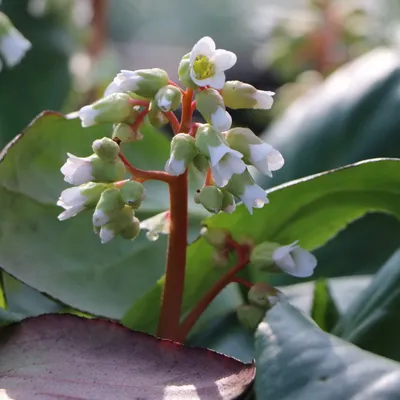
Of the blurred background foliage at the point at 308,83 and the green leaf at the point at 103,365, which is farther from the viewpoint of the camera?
the blurred background foliage at the point at 308,83

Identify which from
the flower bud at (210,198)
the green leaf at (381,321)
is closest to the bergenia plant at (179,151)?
the flower bud at (210,198)

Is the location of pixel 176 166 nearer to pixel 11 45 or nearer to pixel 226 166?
pixel 226 166

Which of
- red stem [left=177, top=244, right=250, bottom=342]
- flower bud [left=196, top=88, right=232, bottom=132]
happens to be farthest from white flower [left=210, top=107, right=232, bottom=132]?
red stem [left=177, top=244, right=250, bottom=342]

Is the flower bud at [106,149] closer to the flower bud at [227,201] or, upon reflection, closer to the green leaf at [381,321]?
the flower bud at [227,201]

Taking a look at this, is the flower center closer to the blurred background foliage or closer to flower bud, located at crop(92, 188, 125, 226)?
flower bud, located at crop(92, 188, 125, 226)

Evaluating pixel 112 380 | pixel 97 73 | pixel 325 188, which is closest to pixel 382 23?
pixel 97 73

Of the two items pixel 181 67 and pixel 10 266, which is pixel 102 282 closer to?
pixel 10 266

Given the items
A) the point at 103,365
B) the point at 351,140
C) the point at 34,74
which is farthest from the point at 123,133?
the point at 34,74
